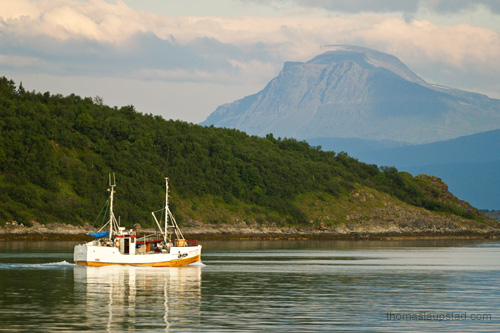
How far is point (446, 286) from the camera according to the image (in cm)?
7181

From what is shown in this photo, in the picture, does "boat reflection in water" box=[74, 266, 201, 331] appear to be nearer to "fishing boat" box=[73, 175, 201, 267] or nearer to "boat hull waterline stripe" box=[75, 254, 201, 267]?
"boat hull waterline stripe" box=[75, 254, 201, 267]

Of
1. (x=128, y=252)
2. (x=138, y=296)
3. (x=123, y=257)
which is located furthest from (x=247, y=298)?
(x=128, y=252)

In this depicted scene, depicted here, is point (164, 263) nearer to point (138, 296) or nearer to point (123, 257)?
point (123, 257)

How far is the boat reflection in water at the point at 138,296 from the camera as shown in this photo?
151ft

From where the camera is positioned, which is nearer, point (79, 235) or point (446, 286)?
point (446, 286)

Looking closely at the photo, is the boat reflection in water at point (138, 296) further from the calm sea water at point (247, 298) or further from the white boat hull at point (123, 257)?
the white boat hull at point (123, 257)

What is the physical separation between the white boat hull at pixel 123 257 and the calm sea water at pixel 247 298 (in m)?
1.13

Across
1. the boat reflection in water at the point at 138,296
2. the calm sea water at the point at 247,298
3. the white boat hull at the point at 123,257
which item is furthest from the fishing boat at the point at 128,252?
the calm sea water at the point at 247,298

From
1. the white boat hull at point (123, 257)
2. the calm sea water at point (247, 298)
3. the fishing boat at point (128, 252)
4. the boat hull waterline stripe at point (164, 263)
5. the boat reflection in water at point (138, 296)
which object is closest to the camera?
the calm sea water at point (247, 298)

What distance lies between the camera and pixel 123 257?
89.3 meters

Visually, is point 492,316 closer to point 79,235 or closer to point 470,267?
point 470,267

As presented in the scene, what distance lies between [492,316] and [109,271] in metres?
45.6

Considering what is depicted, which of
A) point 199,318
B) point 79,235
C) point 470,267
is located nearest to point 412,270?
point 470,267

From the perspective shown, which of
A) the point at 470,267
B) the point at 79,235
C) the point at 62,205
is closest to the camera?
the point at 470,267
